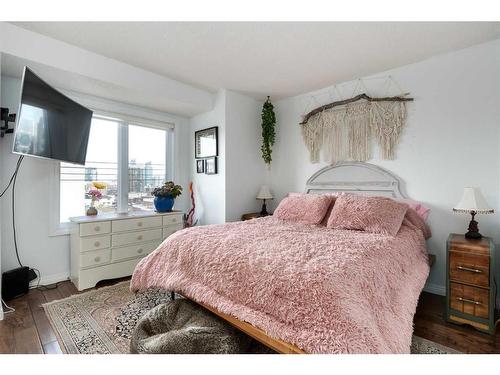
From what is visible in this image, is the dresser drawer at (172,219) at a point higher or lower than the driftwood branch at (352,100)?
lower

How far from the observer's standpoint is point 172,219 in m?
3.29

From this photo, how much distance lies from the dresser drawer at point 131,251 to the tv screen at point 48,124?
41.3 inches

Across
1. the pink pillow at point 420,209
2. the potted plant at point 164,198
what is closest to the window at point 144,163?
the potted plant at point 164,198

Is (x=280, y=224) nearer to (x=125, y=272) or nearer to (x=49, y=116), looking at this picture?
(x=125, y=272)

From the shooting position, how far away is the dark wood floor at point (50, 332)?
1.64 metres

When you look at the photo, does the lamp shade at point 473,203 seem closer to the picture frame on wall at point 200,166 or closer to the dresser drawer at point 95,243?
the picture frame on wall at point 200,166

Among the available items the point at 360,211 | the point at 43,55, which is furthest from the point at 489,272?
the point at 43,55

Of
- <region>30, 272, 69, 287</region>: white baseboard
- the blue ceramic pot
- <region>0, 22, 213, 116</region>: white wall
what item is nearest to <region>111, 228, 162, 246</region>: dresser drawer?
the blue ceramic pot

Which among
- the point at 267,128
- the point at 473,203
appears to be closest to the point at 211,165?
the point at 267,128

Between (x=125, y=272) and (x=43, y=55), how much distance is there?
2277 millimetres

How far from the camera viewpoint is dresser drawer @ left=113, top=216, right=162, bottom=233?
2797mm

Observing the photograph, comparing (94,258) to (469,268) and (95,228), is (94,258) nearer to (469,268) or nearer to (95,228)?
(95,228)

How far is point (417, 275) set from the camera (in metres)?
1.82
